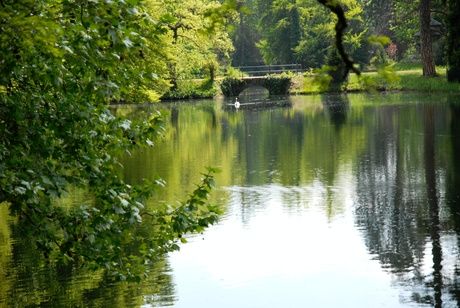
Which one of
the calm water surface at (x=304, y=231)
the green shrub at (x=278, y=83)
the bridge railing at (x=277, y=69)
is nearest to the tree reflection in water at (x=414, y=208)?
the calm water surface at (x=304, y=231)

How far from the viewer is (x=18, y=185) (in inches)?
377

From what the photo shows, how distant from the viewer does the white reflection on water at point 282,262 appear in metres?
15.1

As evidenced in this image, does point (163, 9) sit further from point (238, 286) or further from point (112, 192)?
point (112, 192)

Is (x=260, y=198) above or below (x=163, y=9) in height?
below

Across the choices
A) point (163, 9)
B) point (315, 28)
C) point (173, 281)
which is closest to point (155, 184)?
point (173, 281)

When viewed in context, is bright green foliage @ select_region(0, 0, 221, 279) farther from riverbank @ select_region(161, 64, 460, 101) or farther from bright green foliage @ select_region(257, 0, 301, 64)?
bright green foliage @ select_region(257, 0, 301, 64)

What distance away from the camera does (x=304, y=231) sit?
20.2m

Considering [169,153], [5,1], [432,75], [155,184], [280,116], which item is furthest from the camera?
[432,75]

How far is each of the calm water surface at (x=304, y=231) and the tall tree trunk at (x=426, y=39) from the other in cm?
2309

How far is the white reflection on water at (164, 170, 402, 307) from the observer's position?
1511 cm

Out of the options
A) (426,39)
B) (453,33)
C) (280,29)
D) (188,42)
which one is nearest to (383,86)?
(426,39)

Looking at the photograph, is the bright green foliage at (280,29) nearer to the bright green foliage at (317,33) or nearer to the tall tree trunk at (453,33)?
the bright green foliage at (317,33)

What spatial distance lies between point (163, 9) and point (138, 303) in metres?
42.7

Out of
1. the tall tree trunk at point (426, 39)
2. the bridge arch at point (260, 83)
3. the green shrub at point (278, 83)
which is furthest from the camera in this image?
the bridge arch at point (260, 83)
